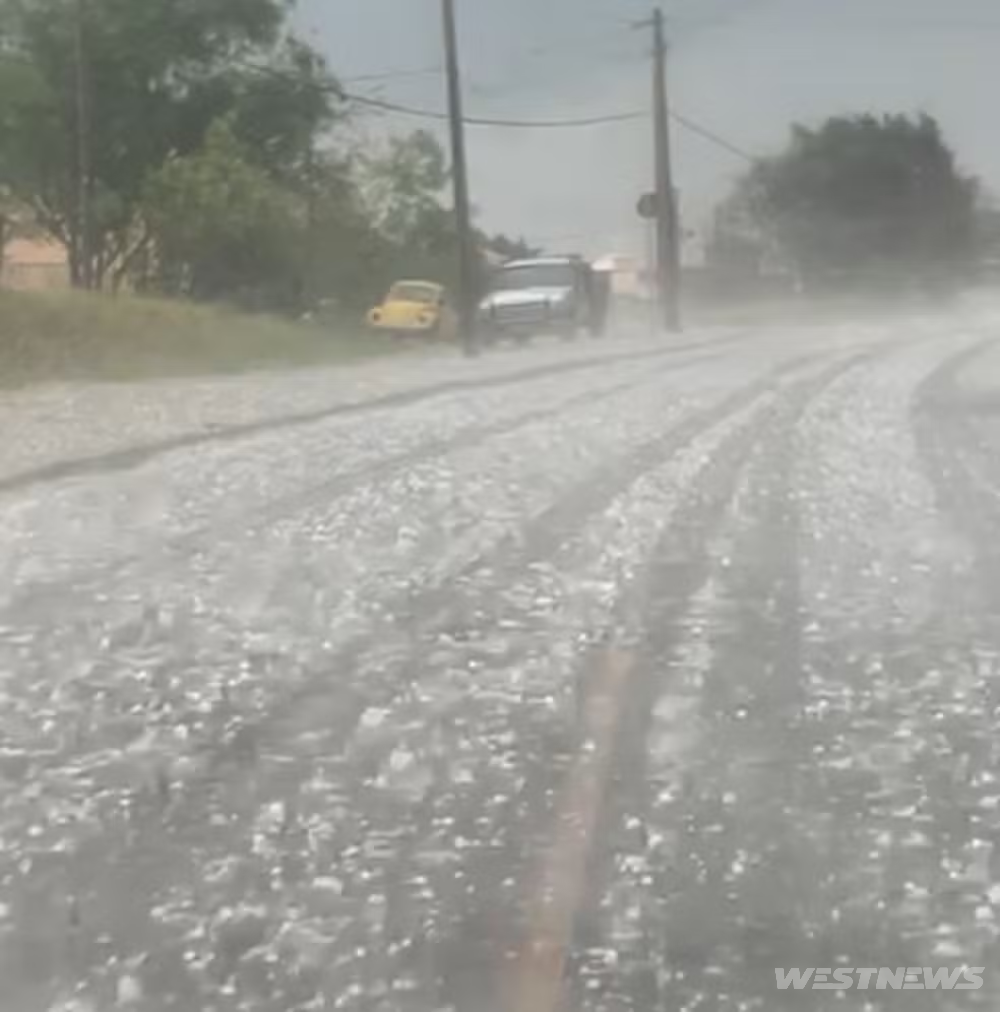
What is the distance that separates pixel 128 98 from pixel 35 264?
5.33 m

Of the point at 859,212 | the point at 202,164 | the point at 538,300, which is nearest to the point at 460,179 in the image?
the point at 538,300

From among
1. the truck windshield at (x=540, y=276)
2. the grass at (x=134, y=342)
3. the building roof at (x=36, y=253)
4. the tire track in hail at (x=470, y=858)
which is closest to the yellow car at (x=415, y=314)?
the truck windshield at (x=540, y=276)

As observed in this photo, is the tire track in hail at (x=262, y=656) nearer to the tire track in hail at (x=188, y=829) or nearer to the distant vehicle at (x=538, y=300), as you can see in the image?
the tire track in hail at (x=188, y=829)

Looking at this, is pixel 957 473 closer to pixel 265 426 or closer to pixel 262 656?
pixel 265 426

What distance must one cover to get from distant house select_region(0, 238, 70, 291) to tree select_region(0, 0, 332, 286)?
1124 millimetres

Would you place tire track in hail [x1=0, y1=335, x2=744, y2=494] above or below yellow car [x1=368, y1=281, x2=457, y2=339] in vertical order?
above

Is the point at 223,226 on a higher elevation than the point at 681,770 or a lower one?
lower

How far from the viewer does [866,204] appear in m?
88.9

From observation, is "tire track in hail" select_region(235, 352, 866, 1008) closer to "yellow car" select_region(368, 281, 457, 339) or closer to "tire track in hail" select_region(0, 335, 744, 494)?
"tire track in hail" select_region(0, 335, 744, 494)

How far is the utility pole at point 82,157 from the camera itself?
6412 cm

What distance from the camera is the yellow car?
2475 inches

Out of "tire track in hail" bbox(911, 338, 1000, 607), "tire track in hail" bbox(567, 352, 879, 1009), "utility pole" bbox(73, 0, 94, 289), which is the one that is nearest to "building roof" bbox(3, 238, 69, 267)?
"utility pole" bbox(73, 0, 94, 289)

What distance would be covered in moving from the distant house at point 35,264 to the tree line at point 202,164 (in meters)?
1.06

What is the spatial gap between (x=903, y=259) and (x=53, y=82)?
30.1 m
